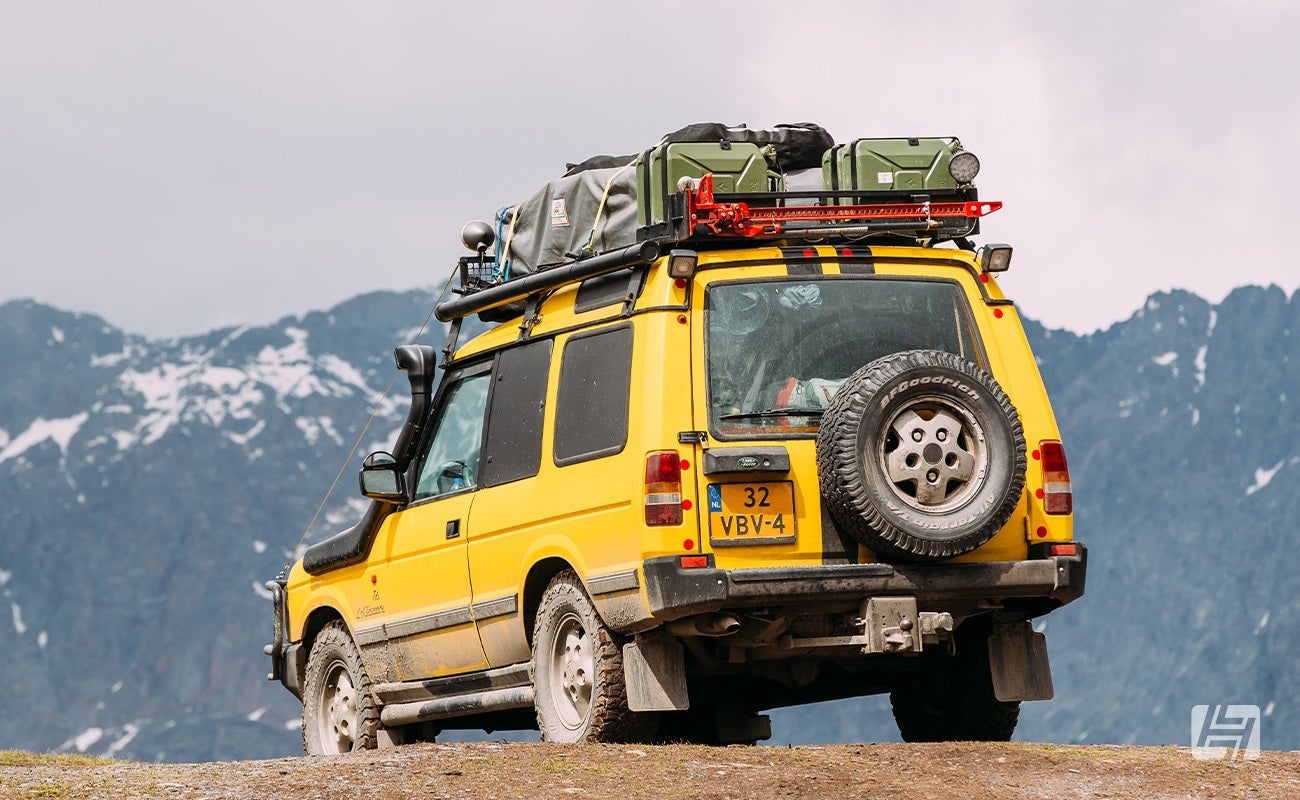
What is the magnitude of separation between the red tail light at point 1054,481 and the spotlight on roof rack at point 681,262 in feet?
6.07

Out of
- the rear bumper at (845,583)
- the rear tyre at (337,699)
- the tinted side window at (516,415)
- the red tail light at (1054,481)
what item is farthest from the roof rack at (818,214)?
the rear tyre at (337,699)

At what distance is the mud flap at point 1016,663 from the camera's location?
398 inches

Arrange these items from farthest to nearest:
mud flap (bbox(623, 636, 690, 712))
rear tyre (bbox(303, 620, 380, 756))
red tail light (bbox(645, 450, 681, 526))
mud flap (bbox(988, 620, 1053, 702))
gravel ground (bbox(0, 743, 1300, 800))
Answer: rear tyre (bbox(303, 620, 380, 756)) < mud flap (bbox(988, 620, 1053, 702)) < mud flap (bbox(623, 636, 690, 712)) < red tail light (bbox(645, 450, 681, 526)) < gravel ground (bbox(0, 743, 1300, 800))

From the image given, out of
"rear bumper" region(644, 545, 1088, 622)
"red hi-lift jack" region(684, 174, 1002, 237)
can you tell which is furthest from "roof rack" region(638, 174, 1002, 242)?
"rear bumper" region(644, 545, 1088, 622)

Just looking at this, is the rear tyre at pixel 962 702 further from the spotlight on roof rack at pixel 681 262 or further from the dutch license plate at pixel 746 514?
the spotlight on roof rack at pixel 681 262

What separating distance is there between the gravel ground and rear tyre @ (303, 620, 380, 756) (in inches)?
106

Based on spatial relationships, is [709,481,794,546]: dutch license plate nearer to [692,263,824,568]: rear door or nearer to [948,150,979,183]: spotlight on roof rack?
[692,263,824,568]: rear door

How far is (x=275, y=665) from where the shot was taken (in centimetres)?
1345

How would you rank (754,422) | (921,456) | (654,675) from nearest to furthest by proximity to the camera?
(921,456) < (754,422) < (654,675)

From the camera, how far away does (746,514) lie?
9164mm

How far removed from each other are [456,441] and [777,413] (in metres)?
2.55

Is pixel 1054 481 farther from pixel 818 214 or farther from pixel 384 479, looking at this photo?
pixel 384 479

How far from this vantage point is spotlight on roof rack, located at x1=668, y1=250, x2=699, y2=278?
9.49 m

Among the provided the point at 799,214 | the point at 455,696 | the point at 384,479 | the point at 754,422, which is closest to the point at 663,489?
the point at 754,422
